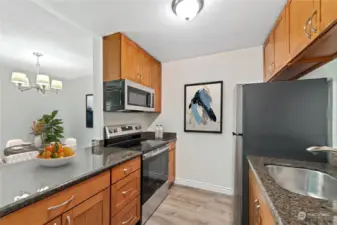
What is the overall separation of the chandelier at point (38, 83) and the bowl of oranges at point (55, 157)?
0.71 meters

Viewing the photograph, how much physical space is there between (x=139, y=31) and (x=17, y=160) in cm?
182

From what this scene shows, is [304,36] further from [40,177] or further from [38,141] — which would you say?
[38,141]

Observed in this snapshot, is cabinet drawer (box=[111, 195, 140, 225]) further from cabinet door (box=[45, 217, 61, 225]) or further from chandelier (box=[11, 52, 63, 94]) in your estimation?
chandelier (box=[11, 52, 63, 94])

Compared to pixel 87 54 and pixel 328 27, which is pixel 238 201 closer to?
pixel 328 27

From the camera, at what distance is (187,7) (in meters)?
1.44

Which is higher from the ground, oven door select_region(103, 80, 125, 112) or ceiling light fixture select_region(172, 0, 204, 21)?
ceiling light fixture select_region(172, 0, 204, 21)

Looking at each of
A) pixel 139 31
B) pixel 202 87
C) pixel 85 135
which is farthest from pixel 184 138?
pixel 139 31

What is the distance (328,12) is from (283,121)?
2.73 feet

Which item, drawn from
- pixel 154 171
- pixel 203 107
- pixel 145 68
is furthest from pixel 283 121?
pixel 145 68

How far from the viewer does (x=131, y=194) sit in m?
1.68

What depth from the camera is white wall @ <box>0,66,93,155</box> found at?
145cm

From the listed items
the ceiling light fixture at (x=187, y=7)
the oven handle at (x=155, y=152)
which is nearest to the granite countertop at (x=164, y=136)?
the oven handle at (x=155, y=152)

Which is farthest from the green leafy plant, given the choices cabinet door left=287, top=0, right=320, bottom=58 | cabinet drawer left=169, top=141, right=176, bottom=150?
cabinet door left=287, top=0, right=320, bottom=58

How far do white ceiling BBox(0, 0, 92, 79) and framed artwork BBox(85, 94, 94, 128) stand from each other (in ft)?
0.98
